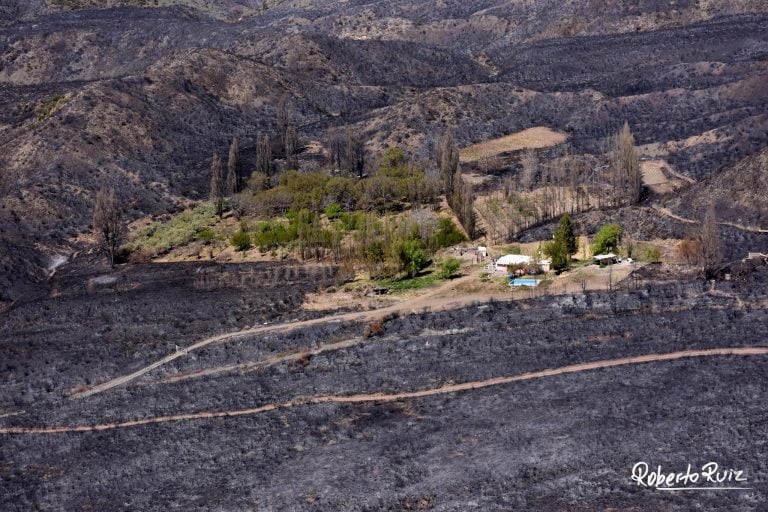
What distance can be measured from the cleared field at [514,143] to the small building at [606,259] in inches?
1396

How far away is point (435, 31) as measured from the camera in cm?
16750

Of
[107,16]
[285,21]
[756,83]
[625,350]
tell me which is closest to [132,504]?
[625,350]

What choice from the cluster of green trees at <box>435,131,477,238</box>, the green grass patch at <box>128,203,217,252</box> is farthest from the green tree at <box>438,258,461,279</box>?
the green grass patch at <box>128,203,217,252</box>

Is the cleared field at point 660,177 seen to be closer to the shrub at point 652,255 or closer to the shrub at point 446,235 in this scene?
the shrub at point 446,235

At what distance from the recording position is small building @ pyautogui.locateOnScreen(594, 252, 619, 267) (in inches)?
2230

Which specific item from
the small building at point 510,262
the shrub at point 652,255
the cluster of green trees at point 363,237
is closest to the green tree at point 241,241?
the cluster of green trees at point 363,237

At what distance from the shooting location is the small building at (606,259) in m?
56.6

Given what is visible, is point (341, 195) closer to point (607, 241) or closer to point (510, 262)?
point (510, 262)

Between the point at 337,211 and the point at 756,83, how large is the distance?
1915 inches

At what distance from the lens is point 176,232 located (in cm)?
7488

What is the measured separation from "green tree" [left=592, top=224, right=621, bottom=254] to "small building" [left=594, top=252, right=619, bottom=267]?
73 cm

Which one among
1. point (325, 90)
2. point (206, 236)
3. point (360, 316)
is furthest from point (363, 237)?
point (325, 90)

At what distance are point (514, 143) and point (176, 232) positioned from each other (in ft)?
121
